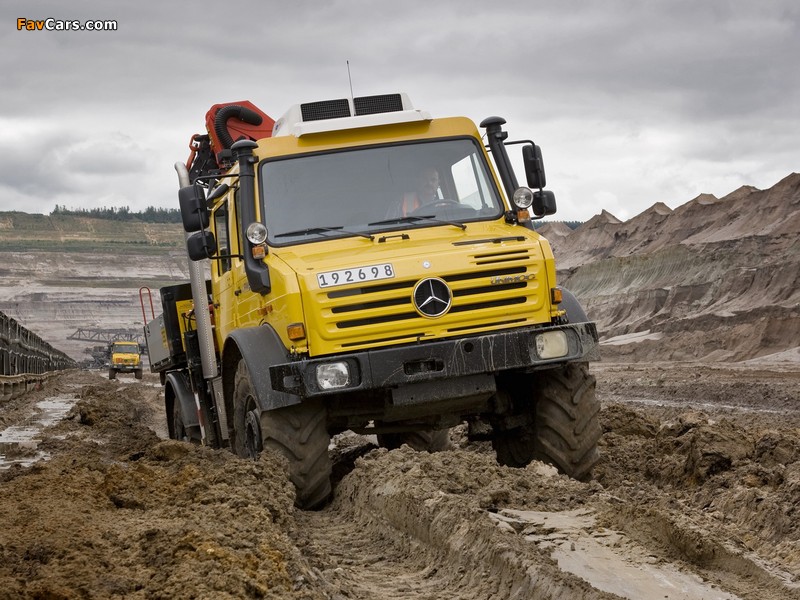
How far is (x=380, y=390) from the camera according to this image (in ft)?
25.6

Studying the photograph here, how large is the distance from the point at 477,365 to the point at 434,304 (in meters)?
0.51

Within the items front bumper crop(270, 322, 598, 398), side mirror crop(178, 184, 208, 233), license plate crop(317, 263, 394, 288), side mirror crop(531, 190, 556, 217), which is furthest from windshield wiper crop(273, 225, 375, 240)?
side mirror crop(531, 190, 556, 217)

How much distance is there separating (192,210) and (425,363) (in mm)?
2165

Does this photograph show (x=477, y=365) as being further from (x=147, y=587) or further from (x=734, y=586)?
(x=147, y=587)

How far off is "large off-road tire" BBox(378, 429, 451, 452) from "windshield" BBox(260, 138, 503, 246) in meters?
2.43

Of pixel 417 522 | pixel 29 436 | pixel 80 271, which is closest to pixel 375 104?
pixel 417 522

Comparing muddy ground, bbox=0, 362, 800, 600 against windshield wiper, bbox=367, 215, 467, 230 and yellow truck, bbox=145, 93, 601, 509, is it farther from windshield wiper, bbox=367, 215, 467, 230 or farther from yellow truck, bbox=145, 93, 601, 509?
windshield wiper, bbox=367, 215, 467, 230

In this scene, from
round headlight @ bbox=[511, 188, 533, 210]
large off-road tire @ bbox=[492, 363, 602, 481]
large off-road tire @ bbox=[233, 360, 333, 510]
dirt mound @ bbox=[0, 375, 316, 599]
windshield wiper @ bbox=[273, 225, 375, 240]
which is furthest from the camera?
round headlight @ bbox=[511, 188, 533, 210]

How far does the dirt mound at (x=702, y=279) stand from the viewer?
31969 mm

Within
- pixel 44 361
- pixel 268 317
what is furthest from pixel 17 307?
pixel 268 317

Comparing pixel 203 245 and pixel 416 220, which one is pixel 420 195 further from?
pixel 203 245

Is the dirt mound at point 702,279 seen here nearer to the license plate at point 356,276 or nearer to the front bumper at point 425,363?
the front bumper at point 425,363

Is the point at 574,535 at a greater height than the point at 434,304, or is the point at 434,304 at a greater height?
the point at 434,304

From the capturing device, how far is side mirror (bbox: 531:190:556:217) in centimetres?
835
